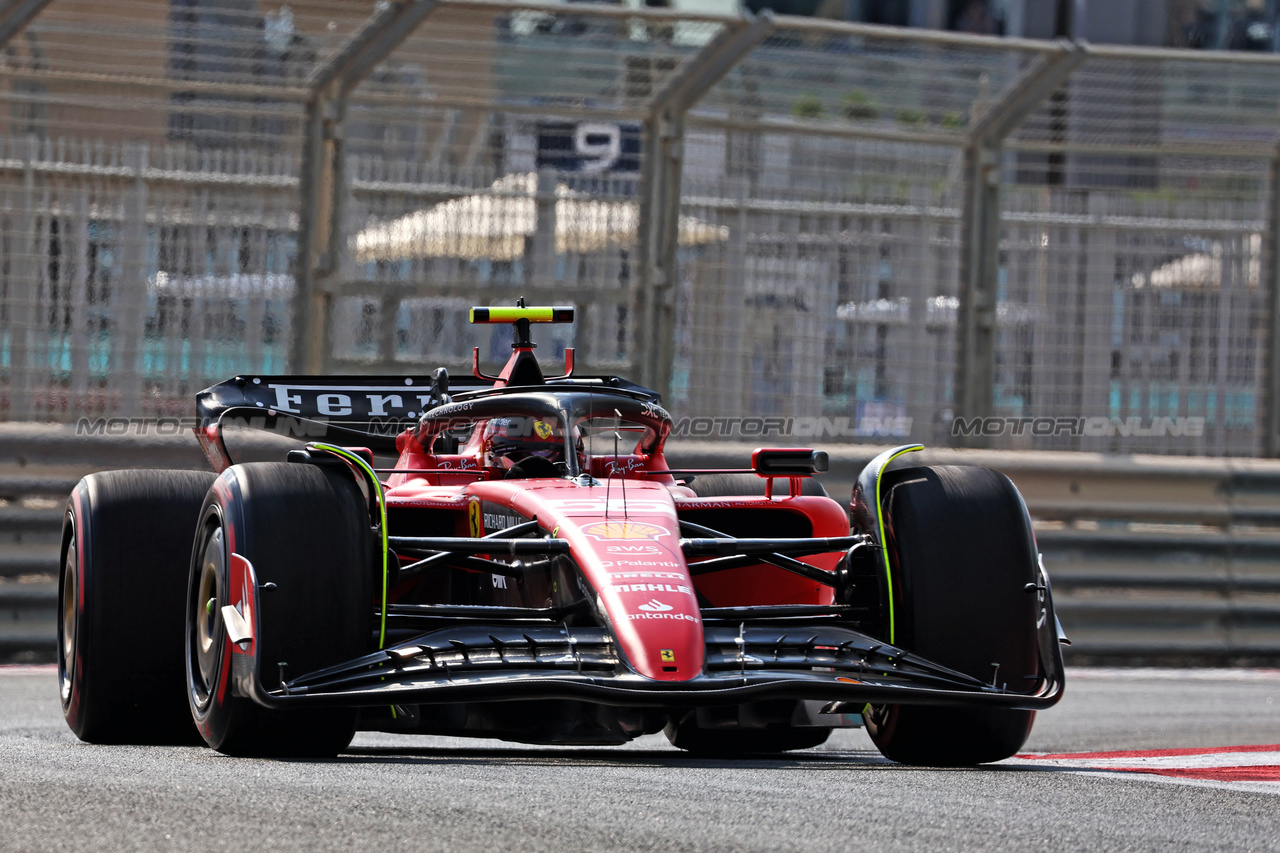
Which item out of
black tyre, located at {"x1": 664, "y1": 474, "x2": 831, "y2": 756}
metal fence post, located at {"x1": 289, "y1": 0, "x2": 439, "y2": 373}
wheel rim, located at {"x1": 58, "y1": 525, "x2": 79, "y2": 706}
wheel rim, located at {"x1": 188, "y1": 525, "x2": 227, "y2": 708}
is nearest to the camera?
wheel rim, located at {"x1": 188, "y1": 525, "x2": 227, "y2": 708}

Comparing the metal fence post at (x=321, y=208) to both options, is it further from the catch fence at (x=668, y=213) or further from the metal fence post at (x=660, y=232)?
the metal fence post at (x=660, y=232)

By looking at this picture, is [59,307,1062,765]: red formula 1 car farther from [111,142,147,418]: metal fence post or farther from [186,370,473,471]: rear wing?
[111,142,147,418]: metal fence post

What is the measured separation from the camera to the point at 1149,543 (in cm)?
981

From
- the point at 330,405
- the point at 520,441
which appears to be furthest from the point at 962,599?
the point at 330,405

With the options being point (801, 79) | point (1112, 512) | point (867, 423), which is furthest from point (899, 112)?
point (1112, 512)

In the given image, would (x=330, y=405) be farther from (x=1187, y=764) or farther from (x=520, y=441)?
(x=1187, y=764)

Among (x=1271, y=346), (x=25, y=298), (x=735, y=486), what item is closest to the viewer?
(x=735, y=486)

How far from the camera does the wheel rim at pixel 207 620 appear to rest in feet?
16.4

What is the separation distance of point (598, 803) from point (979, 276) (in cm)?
695

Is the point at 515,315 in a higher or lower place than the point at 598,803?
higher

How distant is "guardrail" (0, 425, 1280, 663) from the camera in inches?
380

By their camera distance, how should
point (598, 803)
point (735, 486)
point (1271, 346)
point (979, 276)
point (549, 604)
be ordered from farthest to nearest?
point (1271, 346)
point (979, 276)
point (735, 486)
point (549, 604)
point (598, 803)

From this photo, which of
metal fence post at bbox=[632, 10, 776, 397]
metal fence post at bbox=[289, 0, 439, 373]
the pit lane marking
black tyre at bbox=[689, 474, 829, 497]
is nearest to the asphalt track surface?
the pit lane marking

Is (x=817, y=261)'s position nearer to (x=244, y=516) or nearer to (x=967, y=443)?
(x=967, y=443)
